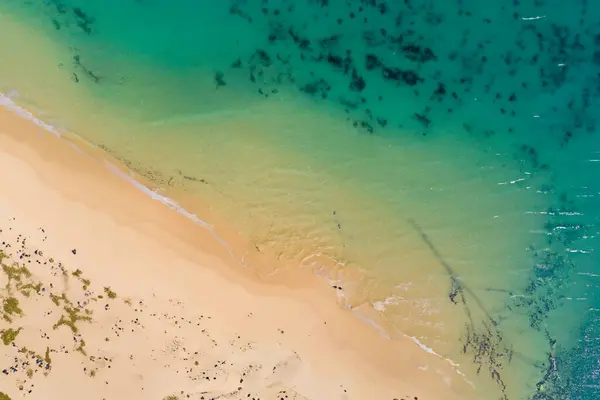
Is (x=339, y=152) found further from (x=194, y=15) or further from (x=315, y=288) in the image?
(x=194, y=15)

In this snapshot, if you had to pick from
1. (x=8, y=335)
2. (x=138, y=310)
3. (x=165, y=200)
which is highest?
(x=165, y=200)

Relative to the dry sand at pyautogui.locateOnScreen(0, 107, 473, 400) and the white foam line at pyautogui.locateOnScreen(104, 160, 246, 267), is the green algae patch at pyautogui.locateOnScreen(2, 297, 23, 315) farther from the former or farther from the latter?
the white foam line at pyautogui.locateOnScreen(104, 160, 246, 267)

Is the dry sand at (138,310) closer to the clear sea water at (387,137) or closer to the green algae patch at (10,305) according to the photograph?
the green algae patch at (10,305)

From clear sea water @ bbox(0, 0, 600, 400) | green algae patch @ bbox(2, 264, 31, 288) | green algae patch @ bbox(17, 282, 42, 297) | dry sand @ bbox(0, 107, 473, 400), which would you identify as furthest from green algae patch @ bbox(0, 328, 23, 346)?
clear sea water @ bbox(0, 0, 600, 400)

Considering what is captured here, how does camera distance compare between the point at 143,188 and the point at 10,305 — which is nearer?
the point at 10,305

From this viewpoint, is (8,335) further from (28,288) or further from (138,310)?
(138,310)

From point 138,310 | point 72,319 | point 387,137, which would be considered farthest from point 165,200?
point 387,137
